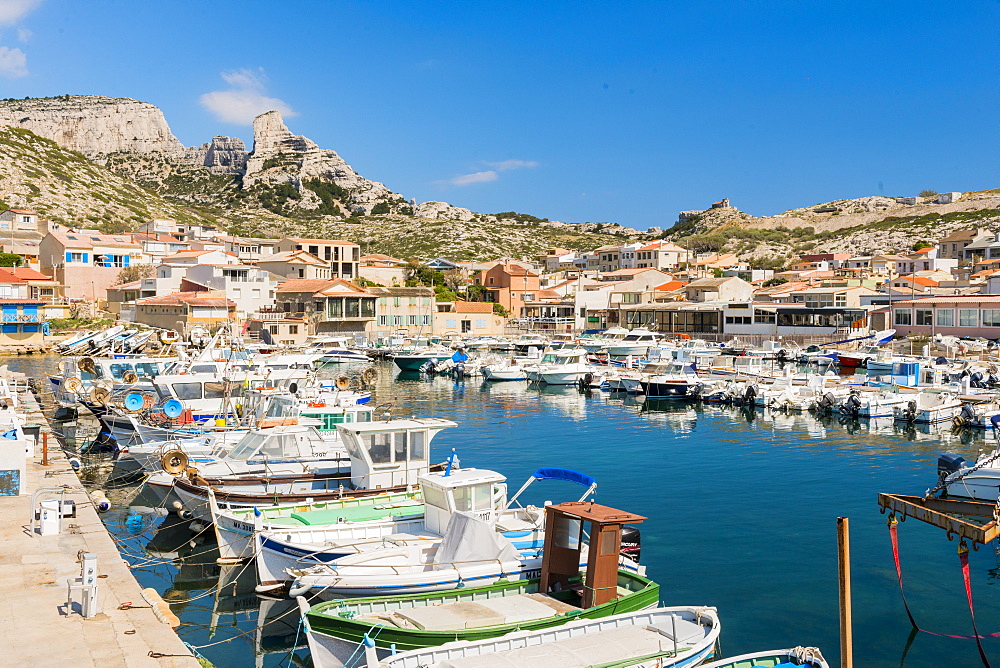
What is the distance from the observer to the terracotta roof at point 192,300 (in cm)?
7362

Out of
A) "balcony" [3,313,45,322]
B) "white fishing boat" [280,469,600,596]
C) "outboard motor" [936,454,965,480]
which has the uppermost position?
"balcony" [3,313,45,322]

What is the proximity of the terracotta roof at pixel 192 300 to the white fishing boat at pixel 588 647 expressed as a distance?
→ 65076 mm

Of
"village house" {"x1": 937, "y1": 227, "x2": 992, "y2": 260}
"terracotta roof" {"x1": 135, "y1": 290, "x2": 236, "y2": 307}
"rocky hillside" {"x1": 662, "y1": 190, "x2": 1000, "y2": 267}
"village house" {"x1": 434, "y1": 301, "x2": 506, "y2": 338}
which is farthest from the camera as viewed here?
"rocky hillside" {"x1": 662, "y1": 190, "x2": 1000, "y2": 267}

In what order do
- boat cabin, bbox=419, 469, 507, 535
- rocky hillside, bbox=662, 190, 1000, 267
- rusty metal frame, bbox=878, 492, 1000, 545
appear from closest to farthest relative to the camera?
1. rusty metal frame, bbox=878, 492, 1000, 545
2. boat cabin, bbox=419, 469, 507, 535
3. rocky hillside, bbox=662, 190, 1000, 267

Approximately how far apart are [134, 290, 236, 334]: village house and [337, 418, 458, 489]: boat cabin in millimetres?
54671

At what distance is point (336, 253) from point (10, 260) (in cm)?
3595

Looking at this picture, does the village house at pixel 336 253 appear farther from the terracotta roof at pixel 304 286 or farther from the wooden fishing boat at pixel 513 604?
the wooden fishing boat at pixel 513 604

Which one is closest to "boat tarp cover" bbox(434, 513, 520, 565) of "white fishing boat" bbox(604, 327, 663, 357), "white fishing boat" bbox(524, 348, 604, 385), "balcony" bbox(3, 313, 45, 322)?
"white fishing boat" bbox(524, 348, 604, 385)

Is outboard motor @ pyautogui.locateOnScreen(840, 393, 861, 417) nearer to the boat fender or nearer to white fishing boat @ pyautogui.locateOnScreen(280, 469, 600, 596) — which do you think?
white fishing boat @ pyautogui.locateOnScreen(280, 469, 600, 596)

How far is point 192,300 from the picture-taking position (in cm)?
7325

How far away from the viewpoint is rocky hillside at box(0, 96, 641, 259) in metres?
135

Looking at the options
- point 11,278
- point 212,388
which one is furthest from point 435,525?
point 11,278

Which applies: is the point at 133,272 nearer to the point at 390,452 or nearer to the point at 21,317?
the point at 21,317

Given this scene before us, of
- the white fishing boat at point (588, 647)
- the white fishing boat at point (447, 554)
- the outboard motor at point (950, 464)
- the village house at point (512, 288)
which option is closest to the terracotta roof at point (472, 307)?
the village house at point (512, 288)
